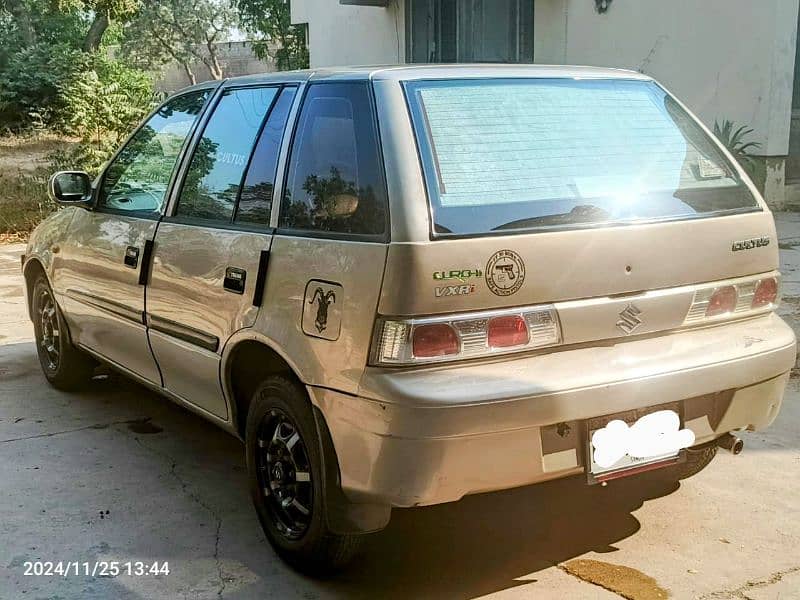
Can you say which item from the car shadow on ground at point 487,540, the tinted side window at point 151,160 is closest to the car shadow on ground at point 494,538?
the car shadow on ground at point 487,540

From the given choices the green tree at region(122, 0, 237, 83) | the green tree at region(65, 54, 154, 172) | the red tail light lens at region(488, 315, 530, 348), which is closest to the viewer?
the red tail light lens at region(488, 315, 530, 348)

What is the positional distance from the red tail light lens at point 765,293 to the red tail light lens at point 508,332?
3.32 feet

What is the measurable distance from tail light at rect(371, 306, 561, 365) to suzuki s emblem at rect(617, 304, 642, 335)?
0.30m

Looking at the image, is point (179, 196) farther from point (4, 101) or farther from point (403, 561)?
point (4, 101)

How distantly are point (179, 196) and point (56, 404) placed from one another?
192 cm

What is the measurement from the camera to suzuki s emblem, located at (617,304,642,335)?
299 cm

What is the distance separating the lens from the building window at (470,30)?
1334cm

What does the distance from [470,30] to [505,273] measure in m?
11.6

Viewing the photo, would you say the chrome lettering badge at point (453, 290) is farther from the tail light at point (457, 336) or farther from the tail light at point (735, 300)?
the tail light at point (735, 300)

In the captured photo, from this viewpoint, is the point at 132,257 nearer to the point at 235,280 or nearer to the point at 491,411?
the point at 235,280

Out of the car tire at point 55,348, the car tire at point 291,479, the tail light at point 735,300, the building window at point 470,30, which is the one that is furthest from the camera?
the building window at point 470,30

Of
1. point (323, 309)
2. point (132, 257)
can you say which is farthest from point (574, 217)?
point (132, 257)

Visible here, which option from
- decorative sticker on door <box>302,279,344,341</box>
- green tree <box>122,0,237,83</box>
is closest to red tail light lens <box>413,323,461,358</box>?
decorative sticker on door <box>302,279,344,341</box>

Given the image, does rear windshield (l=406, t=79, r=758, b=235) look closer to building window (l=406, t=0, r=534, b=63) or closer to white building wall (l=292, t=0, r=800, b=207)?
white building wall (l=292, t=0, r=800, b=207)
